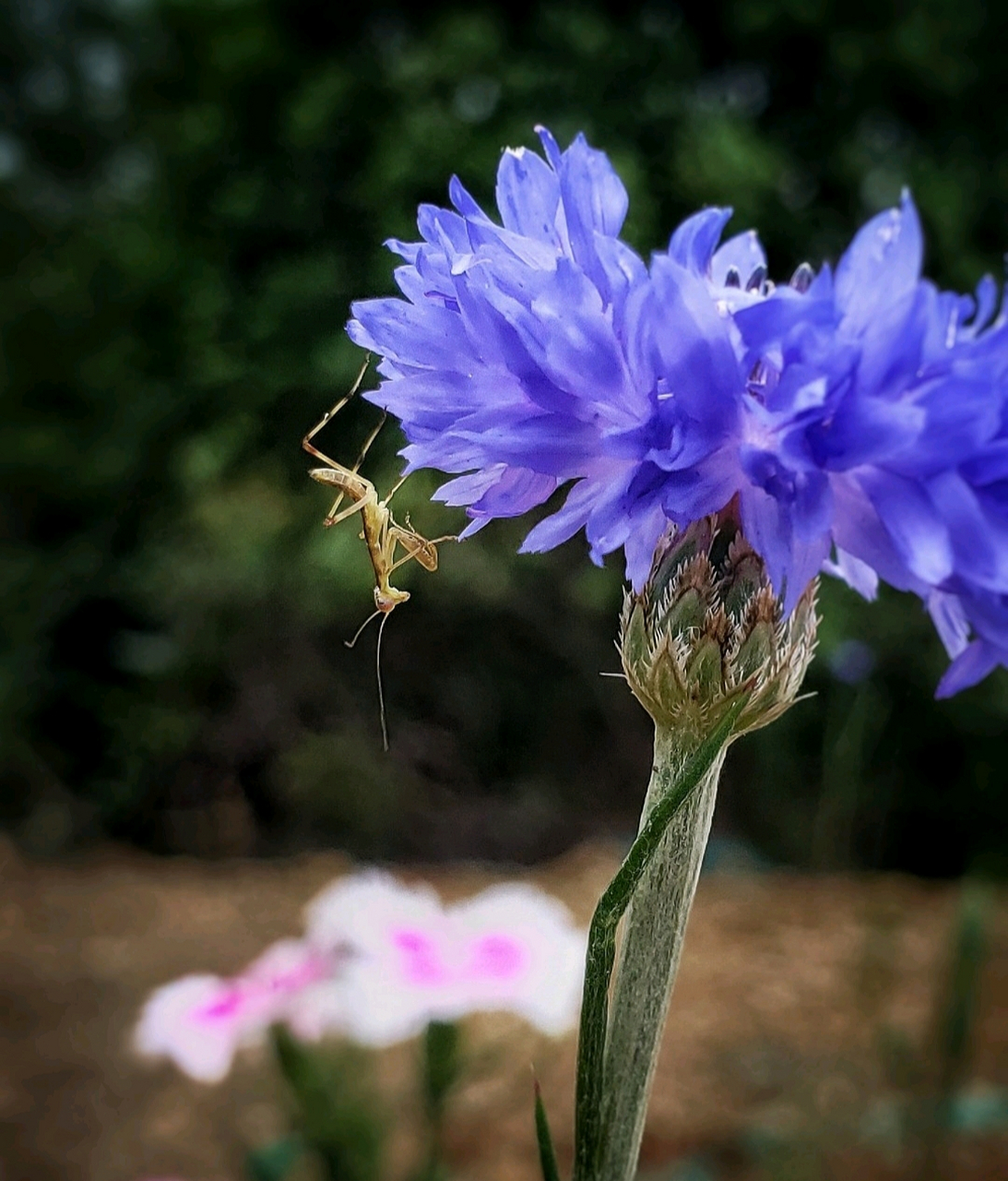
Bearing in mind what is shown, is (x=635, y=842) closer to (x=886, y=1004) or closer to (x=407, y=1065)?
(x=407, y=1065)

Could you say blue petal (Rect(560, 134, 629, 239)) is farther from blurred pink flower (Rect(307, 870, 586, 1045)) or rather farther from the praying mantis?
blurred pink flower (Rect(307, 870, 586, 1045))

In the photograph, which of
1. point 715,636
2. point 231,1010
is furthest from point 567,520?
point 231,1010

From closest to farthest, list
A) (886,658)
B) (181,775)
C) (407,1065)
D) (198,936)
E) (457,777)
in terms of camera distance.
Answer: (407,1065)
(198,936)
(886,658)
(457,777)
(181,775)

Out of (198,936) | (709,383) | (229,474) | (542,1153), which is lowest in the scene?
(542,1153)

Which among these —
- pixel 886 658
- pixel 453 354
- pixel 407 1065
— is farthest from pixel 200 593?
pixel 453 354

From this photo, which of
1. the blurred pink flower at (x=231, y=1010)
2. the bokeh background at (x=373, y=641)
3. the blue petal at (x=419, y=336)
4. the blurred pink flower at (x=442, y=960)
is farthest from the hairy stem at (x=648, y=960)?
the bokeh background at (x=373, y=641)

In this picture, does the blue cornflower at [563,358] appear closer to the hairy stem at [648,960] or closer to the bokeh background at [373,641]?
the hairy stem at [648,960]

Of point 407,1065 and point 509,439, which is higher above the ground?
point 407,1065
